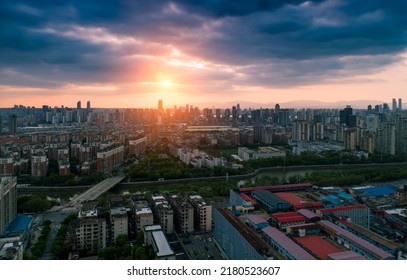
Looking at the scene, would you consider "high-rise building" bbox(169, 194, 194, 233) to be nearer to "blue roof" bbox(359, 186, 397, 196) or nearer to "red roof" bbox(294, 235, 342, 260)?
"red roof" bbox(294, 235, 342, 260)

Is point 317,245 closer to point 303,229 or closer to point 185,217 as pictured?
point 303,229

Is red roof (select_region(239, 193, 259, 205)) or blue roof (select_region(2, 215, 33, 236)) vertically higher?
red roof (select_region(239, 193, 259, 205))

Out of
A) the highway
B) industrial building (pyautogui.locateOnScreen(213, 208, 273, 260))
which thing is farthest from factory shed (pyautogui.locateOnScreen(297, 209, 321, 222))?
the highway

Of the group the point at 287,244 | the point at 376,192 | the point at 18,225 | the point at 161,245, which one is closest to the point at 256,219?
the point at 287,244

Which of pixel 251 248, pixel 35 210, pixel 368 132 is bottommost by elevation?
pixel 35 210

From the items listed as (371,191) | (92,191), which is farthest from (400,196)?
(92,191)

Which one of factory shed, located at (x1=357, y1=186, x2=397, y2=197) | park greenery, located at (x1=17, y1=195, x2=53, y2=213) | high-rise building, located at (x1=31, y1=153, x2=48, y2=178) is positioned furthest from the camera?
high-rise building, located at (x1=31, y1=153, x2=48, y2=178)

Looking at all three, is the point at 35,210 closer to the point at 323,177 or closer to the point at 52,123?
the point at 323,177
